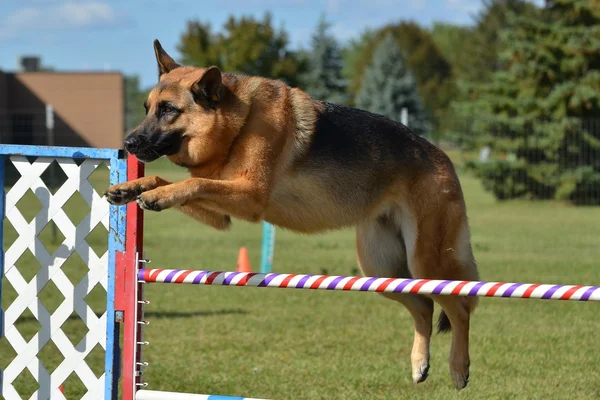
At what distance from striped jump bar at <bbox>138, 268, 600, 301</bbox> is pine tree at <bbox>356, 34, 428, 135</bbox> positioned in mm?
42904

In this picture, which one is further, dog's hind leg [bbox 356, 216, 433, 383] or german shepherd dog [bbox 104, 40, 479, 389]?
dog's hind leg [bbox 356, 216, 433, 383]

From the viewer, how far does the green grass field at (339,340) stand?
20.0 ft

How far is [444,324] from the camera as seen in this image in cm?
573

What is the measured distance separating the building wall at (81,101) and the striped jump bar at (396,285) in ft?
132

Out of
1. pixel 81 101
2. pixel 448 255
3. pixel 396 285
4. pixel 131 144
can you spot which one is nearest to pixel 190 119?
pixel 131 144

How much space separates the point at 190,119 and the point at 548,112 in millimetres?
21638

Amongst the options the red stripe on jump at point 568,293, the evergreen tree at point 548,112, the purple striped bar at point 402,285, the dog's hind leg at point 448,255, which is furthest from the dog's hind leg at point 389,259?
the evergreen tree at point 548,112

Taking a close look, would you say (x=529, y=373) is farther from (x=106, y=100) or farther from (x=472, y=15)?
(x=472, y=15)

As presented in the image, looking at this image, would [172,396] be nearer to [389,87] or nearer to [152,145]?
[152,145]

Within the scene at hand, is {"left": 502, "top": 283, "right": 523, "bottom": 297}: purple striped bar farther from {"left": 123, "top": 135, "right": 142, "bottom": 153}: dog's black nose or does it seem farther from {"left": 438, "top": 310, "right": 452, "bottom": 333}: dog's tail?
{"left": 123, "top": 135, "right": 142, "bottom": 153}: dog's black nose

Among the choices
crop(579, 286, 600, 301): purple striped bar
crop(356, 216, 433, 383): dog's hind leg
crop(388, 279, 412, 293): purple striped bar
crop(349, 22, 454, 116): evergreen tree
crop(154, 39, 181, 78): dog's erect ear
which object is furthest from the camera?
crop(349, 22, 454, 116): evergreen tree

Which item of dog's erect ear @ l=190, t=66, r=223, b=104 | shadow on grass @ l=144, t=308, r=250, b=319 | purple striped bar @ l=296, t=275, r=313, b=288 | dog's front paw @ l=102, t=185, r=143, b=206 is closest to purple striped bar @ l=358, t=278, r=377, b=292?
purple striped bar @ l=296, t=275, r=313, b=288

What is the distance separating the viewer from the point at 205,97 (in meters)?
4.78

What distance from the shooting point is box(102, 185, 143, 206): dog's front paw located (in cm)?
439
